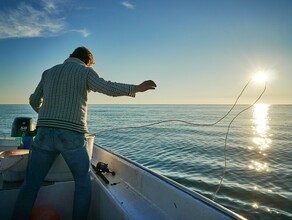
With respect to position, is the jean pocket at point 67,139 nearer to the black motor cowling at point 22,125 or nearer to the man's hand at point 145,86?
the man's hand at point 145,86

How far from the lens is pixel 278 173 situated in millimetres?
9375

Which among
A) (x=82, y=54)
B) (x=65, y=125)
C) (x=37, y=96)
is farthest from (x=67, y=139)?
(x=82, y=54)

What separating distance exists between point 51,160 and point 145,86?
3.63 feet

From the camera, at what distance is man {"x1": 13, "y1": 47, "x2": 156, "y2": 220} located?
206 centimetres

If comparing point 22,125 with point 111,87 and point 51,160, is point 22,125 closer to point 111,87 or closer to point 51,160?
point 51,160

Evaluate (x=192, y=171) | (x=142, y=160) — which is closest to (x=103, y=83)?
(x=192, y=171)

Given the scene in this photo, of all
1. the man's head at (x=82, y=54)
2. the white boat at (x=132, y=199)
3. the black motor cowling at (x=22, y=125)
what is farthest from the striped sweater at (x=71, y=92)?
the black motor cowling at (x=22, y=125)

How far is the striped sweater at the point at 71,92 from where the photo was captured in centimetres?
207

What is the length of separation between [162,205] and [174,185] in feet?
0.80

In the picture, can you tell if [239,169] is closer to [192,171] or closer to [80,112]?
[192,171]

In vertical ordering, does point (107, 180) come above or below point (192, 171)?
above

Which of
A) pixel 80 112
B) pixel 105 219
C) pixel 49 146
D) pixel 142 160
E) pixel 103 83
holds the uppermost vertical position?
pixel 103 83

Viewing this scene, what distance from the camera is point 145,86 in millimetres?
2139

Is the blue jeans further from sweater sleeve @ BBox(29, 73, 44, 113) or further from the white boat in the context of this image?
sweater sleeve @ BBox(29, 73, 44, 113)
